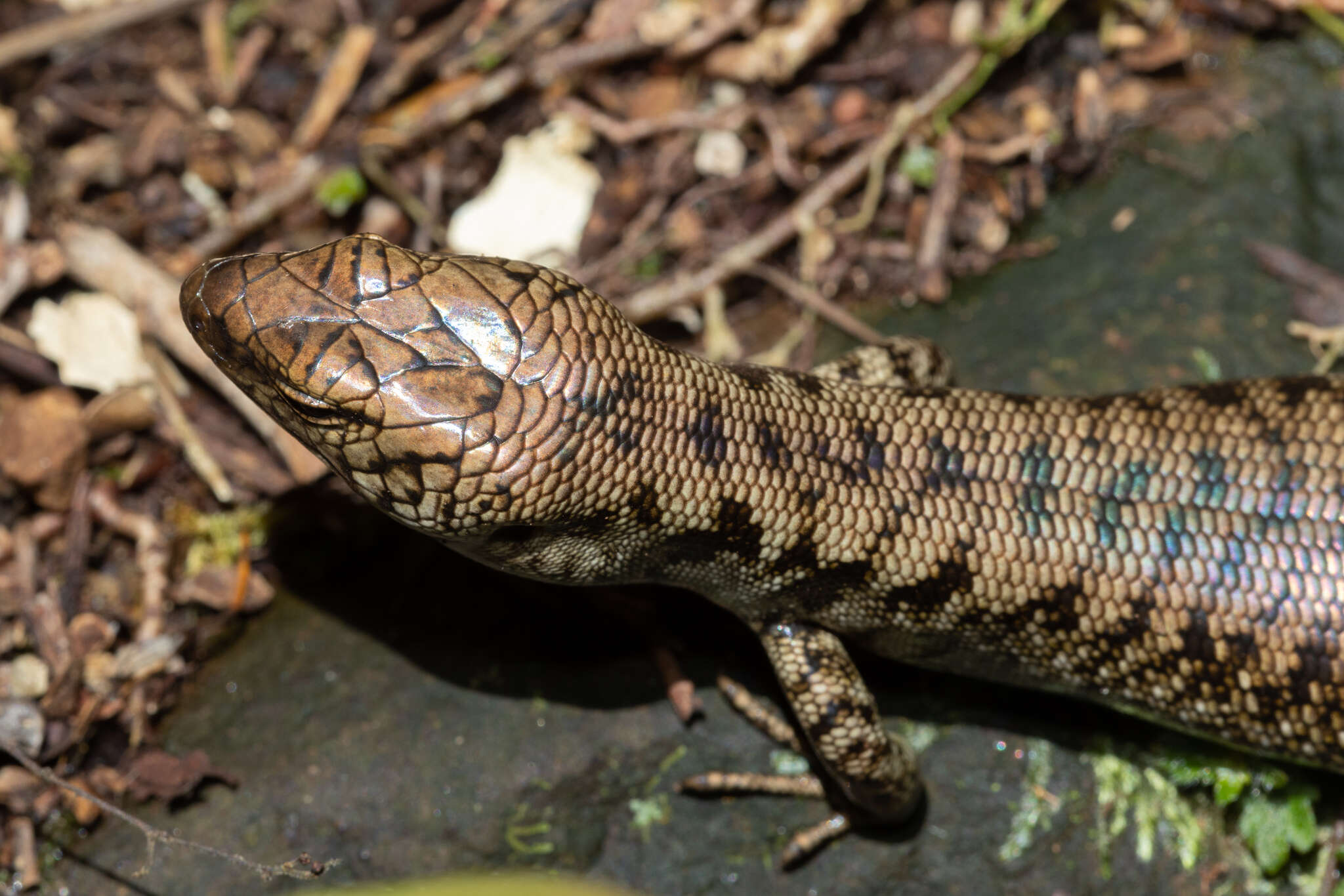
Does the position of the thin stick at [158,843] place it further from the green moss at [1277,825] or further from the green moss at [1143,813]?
the green moss at [1277,825]

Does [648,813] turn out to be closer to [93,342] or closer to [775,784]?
[775,784]

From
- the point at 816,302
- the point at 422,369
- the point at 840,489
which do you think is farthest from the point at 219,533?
the point at 816,302

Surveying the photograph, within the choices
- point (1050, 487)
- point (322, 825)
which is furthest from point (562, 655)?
point (1050, 487)

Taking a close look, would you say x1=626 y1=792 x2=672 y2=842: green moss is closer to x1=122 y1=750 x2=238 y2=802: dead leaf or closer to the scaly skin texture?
the scaly skin texture

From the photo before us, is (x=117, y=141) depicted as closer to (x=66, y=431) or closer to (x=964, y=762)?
(x=66, y=431)

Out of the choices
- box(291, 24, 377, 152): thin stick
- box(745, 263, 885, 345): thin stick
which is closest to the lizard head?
box(745, 263, 885, 345): thin stick

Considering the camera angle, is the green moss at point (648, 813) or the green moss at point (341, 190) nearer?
the green moss at point (648, 813)

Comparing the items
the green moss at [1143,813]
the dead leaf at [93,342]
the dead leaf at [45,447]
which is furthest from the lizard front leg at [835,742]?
the dead leaf at [93,342]
